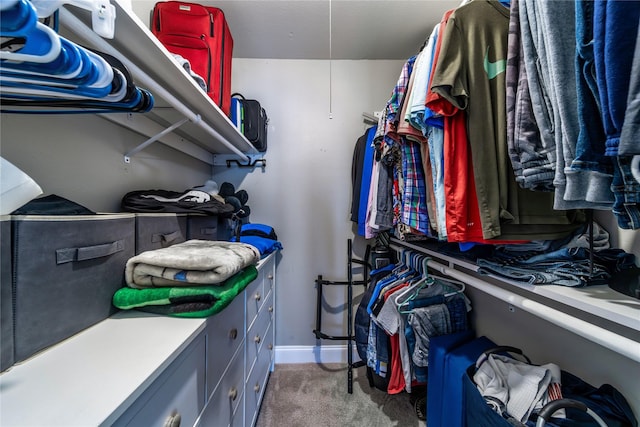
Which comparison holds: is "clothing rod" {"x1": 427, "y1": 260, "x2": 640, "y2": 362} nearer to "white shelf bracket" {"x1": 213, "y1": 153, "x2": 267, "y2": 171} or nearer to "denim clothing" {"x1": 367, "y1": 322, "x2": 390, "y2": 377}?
"denim clothing" {"x1": 367, "y1": 322, "x2": 390, "y2": 377}

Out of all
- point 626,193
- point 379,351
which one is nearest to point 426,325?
point 379,351

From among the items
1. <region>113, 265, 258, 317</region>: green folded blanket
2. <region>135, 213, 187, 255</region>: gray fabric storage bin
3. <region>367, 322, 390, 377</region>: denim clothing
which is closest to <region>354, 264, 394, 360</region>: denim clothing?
<region>367, 322, 390, 377</region>: denim clothing

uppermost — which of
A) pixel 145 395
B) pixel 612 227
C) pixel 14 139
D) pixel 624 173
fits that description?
pixel 14 139

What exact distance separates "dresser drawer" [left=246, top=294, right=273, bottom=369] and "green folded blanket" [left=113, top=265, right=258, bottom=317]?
532 mm

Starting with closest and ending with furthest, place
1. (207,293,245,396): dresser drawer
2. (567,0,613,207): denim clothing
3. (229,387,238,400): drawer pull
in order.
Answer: (567,0,613,207): denim clothing
(207,293,245,396): dresser drawer
(229,387,238,400): drawer pull

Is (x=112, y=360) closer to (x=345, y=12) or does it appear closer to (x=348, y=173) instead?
(x=348, y=173)

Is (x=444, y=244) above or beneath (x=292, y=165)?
beneath

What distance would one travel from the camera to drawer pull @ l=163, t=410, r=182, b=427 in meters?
0.46

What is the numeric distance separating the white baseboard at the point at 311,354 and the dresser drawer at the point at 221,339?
980 mm

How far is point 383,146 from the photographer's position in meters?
1.17

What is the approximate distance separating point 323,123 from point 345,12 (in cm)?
67

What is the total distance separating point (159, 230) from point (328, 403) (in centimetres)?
138

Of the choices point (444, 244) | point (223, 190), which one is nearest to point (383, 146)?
point (444, 244)

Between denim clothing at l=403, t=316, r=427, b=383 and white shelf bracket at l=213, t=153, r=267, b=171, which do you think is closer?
denim clothing at l=403, t=316, r=427, b=383
